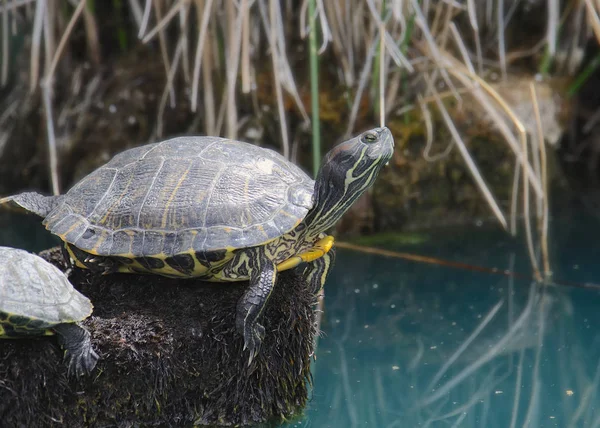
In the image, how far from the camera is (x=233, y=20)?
288 cm

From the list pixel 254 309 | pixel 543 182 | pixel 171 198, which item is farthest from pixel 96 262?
pixel 543 182

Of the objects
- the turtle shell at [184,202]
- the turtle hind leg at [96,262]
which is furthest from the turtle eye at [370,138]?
the turtle hind leg at [96,262]

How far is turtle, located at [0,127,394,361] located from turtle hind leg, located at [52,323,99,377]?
0.29m

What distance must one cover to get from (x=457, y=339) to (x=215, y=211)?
3.31 feet

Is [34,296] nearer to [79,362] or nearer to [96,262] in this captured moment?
[79,362]

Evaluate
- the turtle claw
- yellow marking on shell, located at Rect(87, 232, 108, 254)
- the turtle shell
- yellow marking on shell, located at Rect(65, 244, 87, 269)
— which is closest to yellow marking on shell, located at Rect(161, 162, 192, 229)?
the turtle shell

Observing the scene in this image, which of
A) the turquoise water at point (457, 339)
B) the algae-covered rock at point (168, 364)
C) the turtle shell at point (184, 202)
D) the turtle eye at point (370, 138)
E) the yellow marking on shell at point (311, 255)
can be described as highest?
the turtle eye at point (370, 138)

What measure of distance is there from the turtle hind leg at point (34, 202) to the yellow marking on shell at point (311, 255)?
2.38ft

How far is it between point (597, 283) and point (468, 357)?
2.69 ft

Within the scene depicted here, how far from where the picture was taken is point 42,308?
1.65 metres

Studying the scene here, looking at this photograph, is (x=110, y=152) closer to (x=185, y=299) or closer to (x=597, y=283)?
(x=185, y=299)

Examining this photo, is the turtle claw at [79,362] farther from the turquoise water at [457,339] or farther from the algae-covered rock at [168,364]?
the turquoise water at [457,339]

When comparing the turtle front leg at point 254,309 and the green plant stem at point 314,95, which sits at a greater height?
the green plant stem at point 314,95

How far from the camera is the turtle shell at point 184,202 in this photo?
6.23 feet
